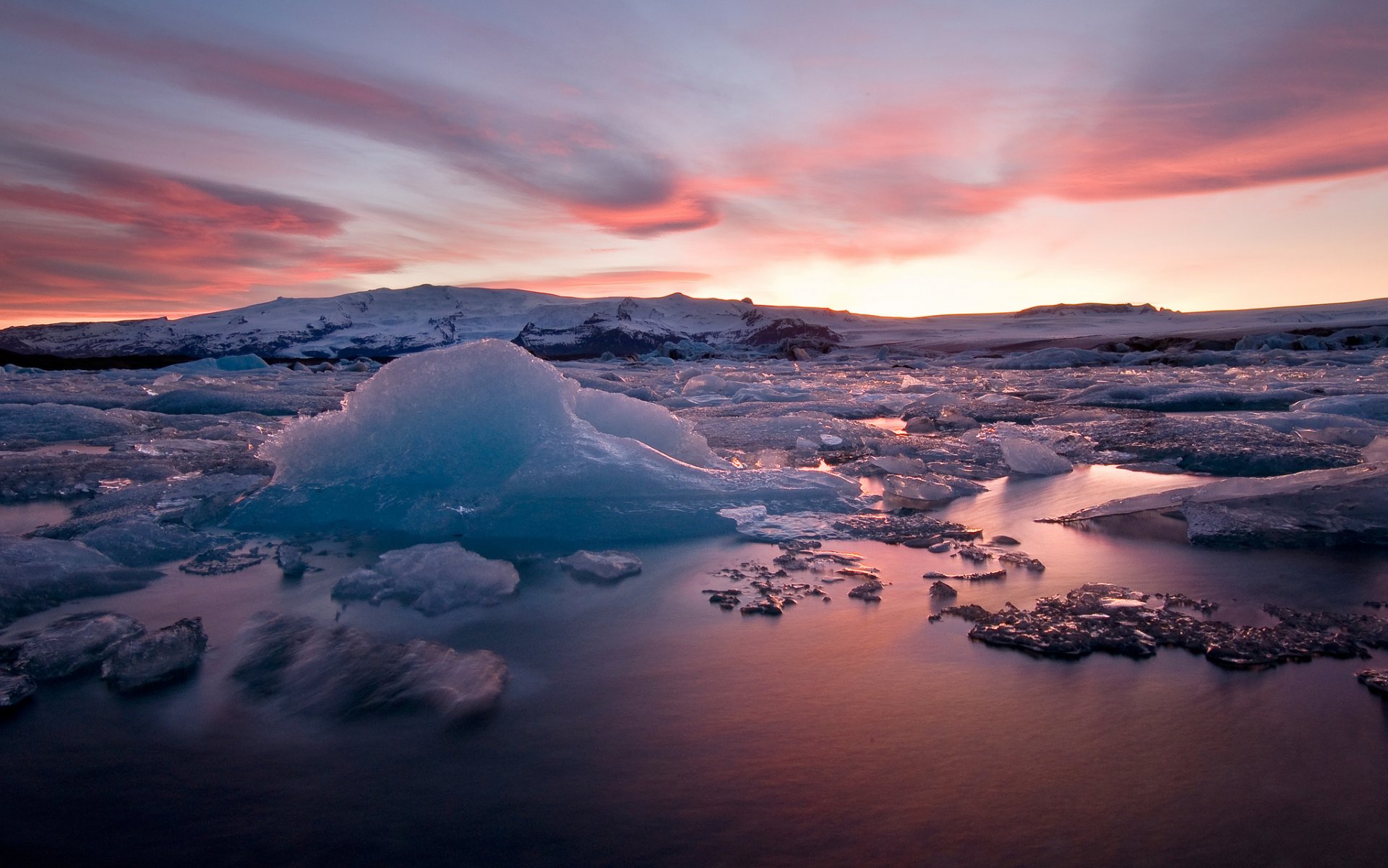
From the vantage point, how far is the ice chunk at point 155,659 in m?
2.10

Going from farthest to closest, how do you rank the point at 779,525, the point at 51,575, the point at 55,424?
1. the point at 55,424
2. the point at 779,525
3. the point at 51,575

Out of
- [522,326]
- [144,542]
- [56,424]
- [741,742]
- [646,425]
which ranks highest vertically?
A: [522,326]

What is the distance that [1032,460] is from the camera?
504 centimetres

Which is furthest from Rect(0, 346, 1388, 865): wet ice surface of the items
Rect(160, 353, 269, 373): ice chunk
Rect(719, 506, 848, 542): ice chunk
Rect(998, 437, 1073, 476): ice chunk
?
Rect(160, 353, 269, 373): ice chunk

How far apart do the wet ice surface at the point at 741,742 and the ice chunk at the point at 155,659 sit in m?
0.06

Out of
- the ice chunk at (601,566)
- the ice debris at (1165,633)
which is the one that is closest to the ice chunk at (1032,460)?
the ice debris at (1165,633)

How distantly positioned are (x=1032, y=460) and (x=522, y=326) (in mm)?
57486

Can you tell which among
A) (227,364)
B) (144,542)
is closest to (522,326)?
(227,364)

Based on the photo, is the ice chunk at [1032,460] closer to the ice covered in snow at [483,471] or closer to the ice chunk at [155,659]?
the ice covered in snow at [483,471]

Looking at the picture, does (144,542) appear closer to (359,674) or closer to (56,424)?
(359,674)

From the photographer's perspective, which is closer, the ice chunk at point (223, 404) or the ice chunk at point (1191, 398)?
the ice chunk at point (1191, 398)

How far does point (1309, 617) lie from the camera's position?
7.64ft

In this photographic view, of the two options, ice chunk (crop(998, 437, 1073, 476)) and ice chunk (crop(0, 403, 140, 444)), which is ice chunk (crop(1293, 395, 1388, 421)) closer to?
ice chunk (crop(998, 437, 1073, 476))

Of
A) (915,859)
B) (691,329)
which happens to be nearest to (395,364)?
(915,859)
